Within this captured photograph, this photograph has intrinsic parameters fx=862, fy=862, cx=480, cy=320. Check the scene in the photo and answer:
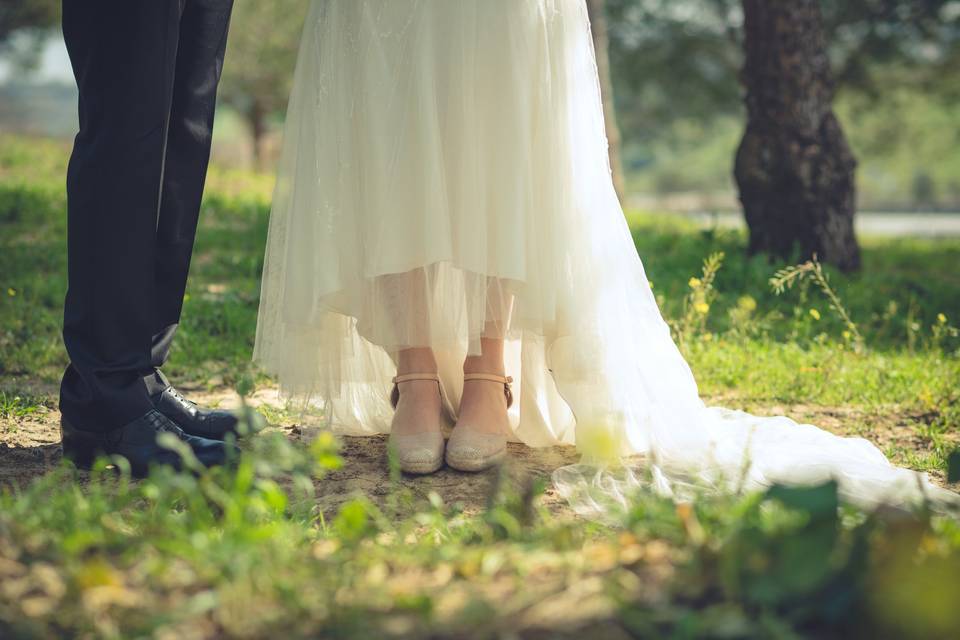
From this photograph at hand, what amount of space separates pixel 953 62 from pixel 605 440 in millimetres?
14637

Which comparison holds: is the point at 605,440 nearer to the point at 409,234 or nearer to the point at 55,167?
the point at 409,234

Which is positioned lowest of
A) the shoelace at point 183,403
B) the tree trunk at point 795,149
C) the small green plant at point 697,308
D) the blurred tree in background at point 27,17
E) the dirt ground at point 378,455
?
the dirt ground at point 378,455

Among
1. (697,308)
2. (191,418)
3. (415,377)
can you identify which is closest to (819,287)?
(697,308)

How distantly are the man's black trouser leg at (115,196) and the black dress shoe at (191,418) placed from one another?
164 millimetres

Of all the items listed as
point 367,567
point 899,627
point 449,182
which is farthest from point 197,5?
point 899,627

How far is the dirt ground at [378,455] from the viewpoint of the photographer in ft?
7.07

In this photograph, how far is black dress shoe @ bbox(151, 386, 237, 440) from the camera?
2.37 m

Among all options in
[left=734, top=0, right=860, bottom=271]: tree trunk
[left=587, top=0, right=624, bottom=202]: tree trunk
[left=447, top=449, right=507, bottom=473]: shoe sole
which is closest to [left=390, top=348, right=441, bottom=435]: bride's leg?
[left=447, top=449, right=507, bottom=473]: shoe sole

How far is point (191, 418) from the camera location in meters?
2.39

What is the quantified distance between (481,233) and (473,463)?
0.61 meters

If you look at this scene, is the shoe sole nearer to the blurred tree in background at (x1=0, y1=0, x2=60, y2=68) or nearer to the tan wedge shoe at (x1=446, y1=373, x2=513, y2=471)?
the tan wedge shoe at (x1=446, y1=373, x2=513, y2=471)

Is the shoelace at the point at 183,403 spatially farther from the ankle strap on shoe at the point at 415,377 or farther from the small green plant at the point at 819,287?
the small green plant at the point at 819,287

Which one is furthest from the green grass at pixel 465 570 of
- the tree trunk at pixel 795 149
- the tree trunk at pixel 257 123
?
the tree trunk at pixel 257 123

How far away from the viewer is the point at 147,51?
2064 millimetres
